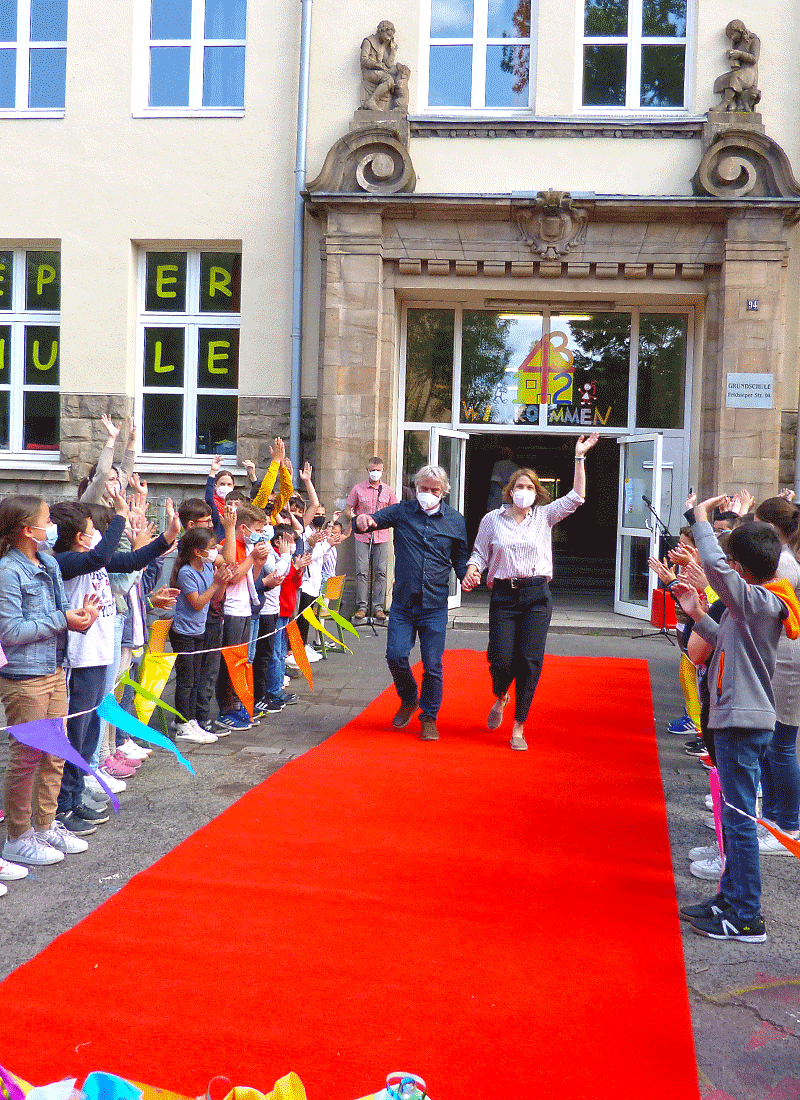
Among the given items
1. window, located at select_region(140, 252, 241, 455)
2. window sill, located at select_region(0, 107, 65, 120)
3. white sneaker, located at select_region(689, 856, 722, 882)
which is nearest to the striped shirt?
white sneaker, located at select_region(689, 856, 722, 882)

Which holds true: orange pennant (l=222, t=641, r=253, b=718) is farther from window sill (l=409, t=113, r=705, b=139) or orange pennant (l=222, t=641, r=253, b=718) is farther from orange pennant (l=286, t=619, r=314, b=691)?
window sill (l=409, t=113, r=705, b=139)

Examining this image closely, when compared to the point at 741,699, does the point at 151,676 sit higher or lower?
lower

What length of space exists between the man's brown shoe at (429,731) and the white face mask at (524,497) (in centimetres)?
164

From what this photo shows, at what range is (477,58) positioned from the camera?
13.3 m

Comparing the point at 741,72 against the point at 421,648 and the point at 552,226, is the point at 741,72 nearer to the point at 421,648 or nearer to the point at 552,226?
the point at 552,226

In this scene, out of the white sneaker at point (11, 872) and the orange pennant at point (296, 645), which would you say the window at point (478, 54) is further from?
the white sneaker at point (11, 872)

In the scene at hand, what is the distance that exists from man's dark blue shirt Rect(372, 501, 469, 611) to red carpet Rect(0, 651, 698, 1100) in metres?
1.62

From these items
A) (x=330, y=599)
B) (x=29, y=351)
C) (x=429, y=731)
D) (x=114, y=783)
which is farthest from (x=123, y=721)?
(x=29, y=351)

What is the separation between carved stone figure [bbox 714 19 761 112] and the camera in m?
12.4

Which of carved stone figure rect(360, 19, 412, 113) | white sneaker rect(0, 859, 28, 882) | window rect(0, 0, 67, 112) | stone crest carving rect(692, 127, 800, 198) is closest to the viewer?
white sneaker rect(0, 859, 28, 882)

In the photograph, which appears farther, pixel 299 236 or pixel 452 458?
pixel 452 458

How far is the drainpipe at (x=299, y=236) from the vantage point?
13.0 meters

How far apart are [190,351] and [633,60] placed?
6884 mm

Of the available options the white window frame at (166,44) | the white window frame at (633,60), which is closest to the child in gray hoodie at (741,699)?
the white window frame at (633,60)
